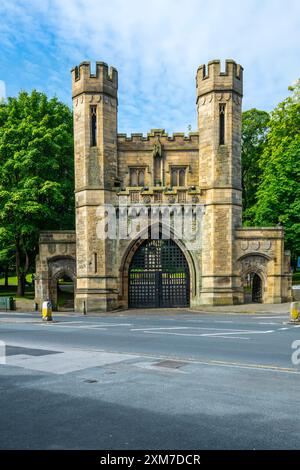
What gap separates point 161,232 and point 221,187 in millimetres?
4369

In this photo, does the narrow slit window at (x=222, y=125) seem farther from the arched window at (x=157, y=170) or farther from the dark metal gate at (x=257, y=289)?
the dark metal gate at (x=257, y=289)

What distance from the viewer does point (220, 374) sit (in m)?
7.35

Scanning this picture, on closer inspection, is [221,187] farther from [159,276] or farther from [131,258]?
[131,258]

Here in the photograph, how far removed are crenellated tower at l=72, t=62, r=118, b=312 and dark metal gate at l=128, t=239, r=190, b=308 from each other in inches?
67.8

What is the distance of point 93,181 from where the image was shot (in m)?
24.7

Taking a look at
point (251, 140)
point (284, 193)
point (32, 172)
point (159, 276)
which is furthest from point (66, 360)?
point (251, 140)

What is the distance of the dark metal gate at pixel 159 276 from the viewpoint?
85.0 feet

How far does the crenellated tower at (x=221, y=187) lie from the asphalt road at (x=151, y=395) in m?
13.0

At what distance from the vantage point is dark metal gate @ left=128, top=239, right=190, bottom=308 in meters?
25.9

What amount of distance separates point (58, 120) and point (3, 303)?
1351cm

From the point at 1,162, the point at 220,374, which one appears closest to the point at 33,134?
the point at 1,162

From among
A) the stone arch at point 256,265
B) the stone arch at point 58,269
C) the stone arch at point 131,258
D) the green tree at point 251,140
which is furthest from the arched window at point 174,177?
the green tree at point 251,140

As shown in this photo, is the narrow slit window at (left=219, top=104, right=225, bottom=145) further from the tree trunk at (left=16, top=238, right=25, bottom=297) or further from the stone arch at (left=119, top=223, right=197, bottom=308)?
the tree trunk at (left=16, top=238, right=25, bottom=297)
